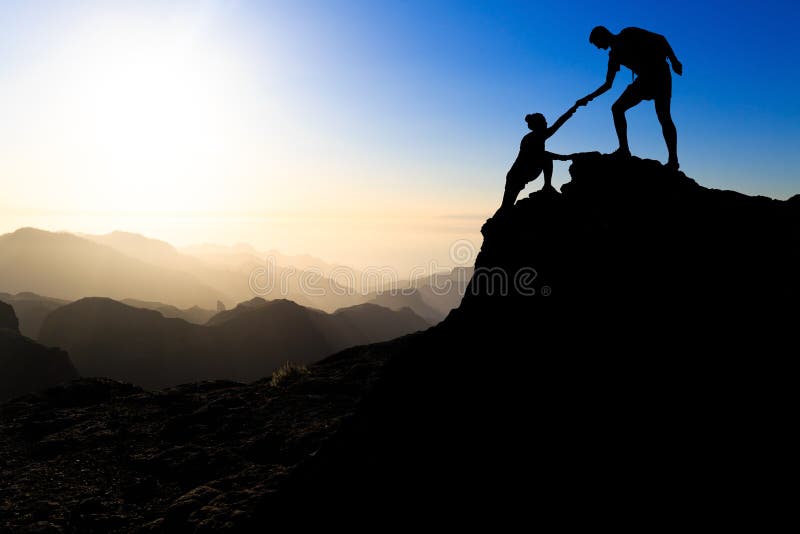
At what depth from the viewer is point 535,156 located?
7.75 m

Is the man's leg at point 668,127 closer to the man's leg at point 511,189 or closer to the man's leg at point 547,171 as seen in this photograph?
the man's leg at point 547,171

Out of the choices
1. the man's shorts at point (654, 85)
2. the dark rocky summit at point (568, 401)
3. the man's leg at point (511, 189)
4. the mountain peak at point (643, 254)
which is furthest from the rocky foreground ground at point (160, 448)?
the man's shorts at point (654, 85)

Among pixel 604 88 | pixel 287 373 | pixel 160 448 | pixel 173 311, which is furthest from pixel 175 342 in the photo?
pixel 604 88

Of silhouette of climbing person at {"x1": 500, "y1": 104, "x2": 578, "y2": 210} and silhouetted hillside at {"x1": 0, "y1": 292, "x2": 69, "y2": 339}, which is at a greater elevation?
silhouette of climbing person at {"x1": 500, "y1": 104, "x2": 578, "y2": 210}

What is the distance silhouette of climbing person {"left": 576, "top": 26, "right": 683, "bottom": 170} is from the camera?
24.1ft

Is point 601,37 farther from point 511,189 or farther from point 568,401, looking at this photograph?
point 568,401

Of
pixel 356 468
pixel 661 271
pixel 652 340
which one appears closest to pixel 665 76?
pixel 661 271

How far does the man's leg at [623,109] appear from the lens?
25.3ft

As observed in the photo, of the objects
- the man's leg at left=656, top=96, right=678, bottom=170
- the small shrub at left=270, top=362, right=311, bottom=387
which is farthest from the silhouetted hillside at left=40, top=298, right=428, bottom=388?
the man's leg at left=656, top=96, right=678, bottom=170

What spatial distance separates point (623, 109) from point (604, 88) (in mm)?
551

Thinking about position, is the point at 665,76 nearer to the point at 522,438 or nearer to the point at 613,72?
the point at 613,72

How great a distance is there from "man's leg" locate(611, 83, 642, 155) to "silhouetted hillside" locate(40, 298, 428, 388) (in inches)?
3520

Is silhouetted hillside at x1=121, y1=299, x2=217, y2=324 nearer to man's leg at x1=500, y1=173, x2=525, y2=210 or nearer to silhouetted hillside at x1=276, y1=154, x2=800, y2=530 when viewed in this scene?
man's leg at x1=500, y1=173, x2=525, y2=210

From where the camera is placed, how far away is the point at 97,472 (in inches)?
325
